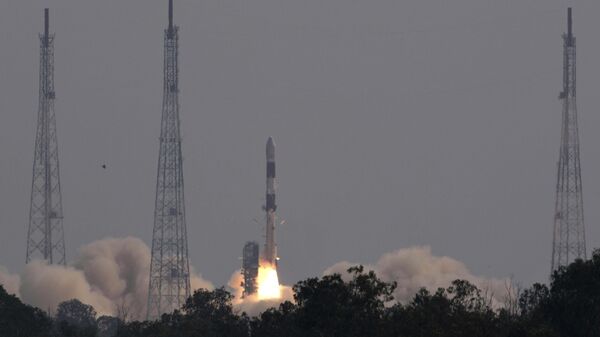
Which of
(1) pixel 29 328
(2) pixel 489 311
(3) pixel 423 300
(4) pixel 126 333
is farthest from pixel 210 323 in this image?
(2) pixel 489 311

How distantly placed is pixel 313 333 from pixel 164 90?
67.5 metres

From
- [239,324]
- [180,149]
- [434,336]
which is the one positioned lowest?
[434,336]

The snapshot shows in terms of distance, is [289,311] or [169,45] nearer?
[289,311]

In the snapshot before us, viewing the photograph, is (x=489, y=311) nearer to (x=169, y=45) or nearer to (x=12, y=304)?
(x=12, y=304)

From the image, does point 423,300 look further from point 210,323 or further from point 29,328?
point 29,328

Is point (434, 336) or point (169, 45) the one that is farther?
point (169, 45)

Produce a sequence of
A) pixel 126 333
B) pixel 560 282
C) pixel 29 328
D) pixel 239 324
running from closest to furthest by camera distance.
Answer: pixel 560 282 < pixel 239 324 < pixel 126 333 < pixel 29 328

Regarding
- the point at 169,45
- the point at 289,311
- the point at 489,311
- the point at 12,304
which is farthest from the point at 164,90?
the point at 489,311

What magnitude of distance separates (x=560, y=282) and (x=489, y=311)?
423 inches

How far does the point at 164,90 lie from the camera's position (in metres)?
195

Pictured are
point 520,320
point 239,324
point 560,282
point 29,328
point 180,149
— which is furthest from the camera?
point 180,149

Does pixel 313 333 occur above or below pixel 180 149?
below

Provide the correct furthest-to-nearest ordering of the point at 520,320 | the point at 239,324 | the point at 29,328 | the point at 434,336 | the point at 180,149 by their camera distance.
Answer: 1. the point at 180,149
2. the point at 29,328
3. the point at 239,324
4. the point at 520,320
5. the point at 434,336

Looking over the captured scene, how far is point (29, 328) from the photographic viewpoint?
568 feet
